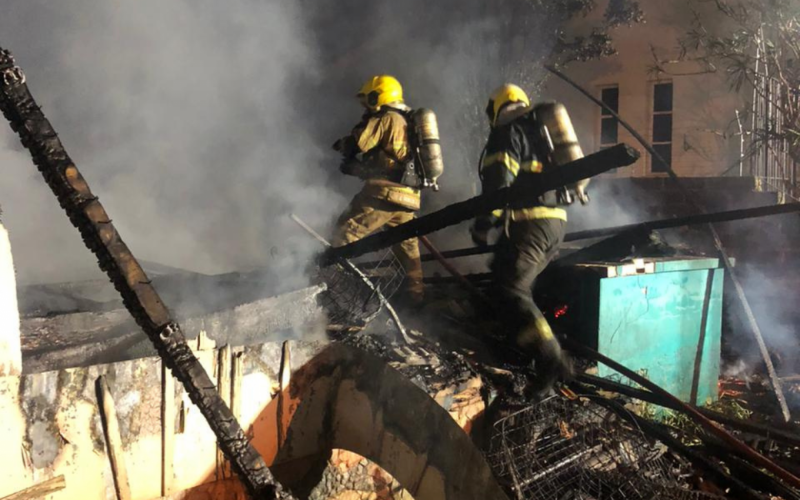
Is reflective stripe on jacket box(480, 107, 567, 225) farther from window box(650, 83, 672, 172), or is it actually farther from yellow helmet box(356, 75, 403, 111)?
window box(650, 83, 672, 172)

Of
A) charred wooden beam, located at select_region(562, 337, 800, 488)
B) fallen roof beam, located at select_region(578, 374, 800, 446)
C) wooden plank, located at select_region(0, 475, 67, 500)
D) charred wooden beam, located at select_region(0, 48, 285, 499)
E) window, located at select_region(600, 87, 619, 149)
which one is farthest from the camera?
window, located at select_region(600, 87, 619, 149)

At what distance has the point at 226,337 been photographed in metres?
4.12

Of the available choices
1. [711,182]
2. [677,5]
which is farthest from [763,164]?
[677,5]

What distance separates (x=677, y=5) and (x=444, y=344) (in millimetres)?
10651

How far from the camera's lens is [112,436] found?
2.58 m

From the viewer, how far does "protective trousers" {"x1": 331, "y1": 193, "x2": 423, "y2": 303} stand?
213 inches

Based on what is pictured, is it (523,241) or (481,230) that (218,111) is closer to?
(481,230)

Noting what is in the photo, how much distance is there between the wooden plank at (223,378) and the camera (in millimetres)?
2975

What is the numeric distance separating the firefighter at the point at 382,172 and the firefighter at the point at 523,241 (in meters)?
1.04

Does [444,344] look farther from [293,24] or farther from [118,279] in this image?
[293,24]

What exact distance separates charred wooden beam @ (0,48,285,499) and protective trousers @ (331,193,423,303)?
307cm

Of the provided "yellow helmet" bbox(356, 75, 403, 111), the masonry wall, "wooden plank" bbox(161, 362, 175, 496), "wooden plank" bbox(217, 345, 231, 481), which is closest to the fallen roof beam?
"wooden plank" bbox(217, 345, 231, 481)

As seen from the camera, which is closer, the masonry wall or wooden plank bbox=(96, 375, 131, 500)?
wooden plank bbox=(96, 375, 131, 500)

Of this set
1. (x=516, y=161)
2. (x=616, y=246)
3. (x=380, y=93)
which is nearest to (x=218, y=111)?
(x=380, y=93)
